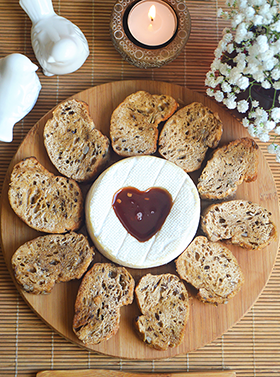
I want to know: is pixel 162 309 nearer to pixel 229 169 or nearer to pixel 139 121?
pixel 229 169

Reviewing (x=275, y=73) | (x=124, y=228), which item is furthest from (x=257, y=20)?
(x=124, y=228)

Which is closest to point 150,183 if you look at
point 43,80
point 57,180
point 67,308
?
point 57,180

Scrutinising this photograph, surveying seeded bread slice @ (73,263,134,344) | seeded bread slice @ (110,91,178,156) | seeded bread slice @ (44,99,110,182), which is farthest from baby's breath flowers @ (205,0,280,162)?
seeded bread slice @ (73,263,134,344)

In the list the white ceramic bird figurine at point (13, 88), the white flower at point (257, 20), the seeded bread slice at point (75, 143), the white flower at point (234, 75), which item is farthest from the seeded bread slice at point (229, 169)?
the white ceramic bird figurine at point (13, 88)

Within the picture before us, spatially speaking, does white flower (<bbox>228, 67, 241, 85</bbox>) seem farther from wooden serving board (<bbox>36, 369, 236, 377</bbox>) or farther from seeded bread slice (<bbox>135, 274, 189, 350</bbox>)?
wooden serving board (<bbox>36, 369, 236, 377</bbox>)

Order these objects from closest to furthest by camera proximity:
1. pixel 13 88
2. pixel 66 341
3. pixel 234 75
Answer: pixel 234 75 < pixel 13 88 < pixel 66 341

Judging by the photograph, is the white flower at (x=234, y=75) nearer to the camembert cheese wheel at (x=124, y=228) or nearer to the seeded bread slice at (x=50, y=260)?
the camembert cheese wheel at (x=124, y=228)
